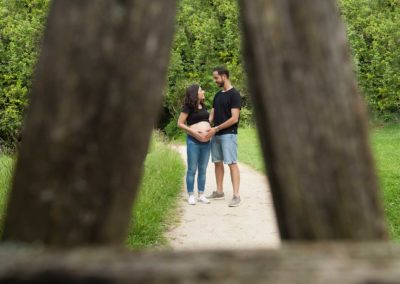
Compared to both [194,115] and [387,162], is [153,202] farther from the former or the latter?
[387,162]

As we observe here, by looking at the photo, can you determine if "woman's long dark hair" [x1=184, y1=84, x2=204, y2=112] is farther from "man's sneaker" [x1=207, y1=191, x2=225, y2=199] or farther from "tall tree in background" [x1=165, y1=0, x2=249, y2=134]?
"tall tree in background" [x1=165, y1=0, x2=249, y2=134]

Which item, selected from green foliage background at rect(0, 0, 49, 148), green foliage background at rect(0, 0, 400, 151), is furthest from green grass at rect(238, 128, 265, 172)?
green foliage background at rect(0, 0, 49, 148)

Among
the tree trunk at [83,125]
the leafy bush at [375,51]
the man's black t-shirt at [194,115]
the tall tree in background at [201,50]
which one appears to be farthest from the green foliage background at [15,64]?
the tree trunk at [83,125]

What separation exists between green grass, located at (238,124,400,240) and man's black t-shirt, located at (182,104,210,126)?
91 centimetres

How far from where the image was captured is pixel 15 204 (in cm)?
162

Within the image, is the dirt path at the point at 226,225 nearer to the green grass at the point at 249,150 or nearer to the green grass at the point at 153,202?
the green grass at the point at 153,202

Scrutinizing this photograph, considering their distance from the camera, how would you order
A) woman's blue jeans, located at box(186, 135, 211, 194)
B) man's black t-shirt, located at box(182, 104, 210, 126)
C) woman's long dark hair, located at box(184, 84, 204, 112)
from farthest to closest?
woman's blue jeans, located at box(186, 135, 211, 194)
man's black t-shirt, located at box(182, 104, 210, 126)
woman's long dark hair, located at box(184, 84, 204, 112)

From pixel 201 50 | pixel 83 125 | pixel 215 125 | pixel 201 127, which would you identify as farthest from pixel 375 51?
pixel 83 125

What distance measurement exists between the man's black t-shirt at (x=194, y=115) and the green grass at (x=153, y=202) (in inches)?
43.4

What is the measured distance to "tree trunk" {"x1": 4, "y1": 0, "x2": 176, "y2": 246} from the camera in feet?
5.11

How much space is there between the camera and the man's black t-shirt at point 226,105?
6.94m

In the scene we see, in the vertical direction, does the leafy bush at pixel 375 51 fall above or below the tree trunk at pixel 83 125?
above

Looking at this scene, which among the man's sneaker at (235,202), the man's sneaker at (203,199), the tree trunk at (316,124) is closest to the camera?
the tree trunk at (316,124)

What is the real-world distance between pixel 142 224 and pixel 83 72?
428cm
